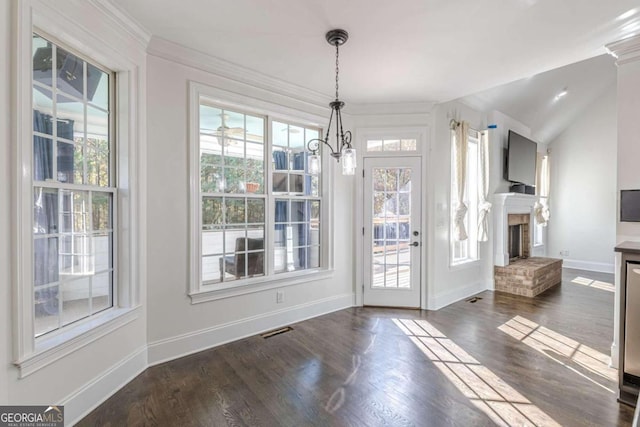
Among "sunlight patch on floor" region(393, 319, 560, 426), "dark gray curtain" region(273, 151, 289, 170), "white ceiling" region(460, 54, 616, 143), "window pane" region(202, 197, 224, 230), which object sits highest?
"white ceiling" region(460, 54, 616, 143)

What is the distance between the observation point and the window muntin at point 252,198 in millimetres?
3111

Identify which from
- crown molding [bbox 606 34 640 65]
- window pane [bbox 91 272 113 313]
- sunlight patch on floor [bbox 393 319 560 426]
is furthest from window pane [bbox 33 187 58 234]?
crown molding [bbox 606 34 640 65]

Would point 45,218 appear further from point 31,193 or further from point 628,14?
point 628,14

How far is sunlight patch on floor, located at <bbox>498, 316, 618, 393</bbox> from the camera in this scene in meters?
2.49

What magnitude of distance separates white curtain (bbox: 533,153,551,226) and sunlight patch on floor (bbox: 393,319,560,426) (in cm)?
490

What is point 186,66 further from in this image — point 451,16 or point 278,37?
point 451,16

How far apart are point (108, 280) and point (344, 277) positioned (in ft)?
9.02

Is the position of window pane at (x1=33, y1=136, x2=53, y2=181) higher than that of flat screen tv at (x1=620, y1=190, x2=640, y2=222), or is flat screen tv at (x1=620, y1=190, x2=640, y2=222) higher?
window pane at (x1=33, y1=136, x2=53, y2=181)

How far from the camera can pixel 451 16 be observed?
2221 mm

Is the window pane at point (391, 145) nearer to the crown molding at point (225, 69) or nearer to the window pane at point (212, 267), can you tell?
the crown molding at point (225, 69)

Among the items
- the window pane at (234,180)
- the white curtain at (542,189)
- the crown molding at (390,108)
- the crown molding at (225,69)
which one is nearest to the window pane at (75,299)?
the window pane at (234,180)

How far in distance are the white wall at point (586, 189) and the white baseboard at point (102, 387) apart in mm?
8326

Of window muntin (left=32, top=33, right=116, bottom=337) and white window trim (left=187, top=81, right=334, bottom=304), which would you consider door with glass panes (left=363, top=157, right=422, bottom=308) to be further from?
window muntin (left=32, top=33, right=116, bottom=337)

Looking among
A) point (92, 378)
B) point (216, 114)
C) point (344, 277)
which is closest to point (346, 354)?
point (344, 277)
